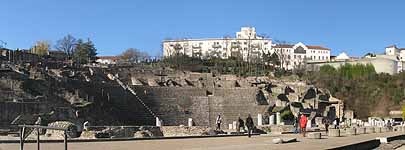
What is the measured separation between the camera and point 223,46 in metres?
153

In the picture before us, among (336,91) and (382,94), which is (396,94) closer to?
(382,94)

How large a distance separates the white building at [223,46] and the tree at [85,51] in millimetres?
16203

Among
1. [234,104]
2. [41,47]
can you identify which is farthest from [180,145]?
[41,47]

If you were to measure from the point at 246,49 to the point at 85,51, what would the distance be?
39185 millimetres

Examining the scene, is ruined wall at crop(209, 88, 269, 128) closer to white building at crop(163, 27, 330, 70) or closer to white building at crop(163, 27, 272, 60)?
white building at crop(163, 27, 330, 70)

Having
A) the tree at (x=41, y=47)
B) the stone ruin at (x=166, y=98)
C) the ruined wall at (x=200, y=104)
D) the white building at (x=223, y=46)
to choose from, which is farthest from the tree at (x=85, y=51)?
the ruined wall at (x=200, y=104)

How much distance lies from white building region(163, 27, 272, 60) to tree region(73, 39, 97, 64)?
53.2 ft

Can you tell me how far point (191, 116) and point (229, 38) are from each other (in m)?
82.0

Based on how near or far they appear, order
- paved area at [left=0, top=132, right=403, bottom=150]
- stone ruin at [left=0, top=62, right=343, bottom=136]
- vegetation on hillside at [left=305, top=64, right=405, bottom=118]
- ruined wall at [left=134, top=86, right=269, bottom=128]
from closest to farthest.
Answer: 1. paved area at [left=0, top=132, right=403, bottom=150]
2. stone ruin at [left=0, top=62, right=343, bottom=136]
3. ruined wall at [left=134, top=86, right=269, bottom=128]
4. vegetation on hillside at [left=305, top=64, right=405, bottom=118]

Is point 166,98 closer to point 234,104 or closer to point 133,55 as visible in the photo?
point 234,104

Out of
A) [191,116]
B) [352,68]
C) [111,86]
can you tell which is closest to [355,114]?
[352,68]

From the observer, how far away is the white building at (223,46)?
128375 mm

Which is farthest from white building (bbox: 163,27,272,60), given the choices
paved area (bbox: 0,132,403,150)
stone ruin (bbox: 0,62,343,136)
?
paved area (bbox: 0,132,403,150)

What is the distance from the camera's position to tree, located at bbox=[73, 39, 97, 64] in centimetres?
11329
